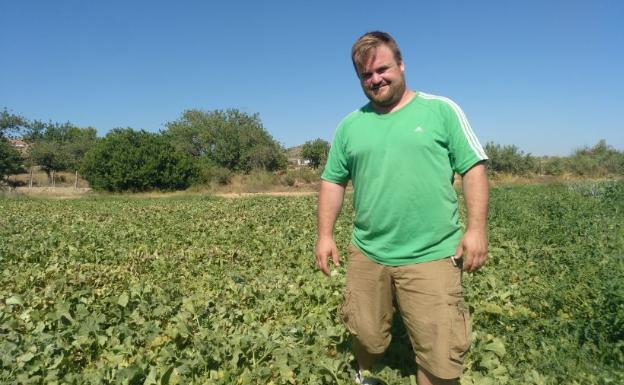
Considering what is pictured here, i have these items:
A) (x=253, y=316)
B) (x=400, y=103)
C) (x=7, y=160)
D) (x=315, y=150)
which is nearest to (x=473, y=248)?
(x=400, y=103)

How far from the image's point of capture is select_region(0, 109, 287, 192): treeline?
106 ft

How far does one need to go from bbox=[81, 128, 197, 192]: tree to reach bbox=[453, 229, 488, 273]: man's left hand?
3219 cm

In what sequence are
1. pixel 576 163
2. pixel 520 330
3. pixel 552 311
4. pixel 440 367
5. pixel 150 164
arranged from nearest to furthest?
→ pixel 440 367 → pixel 520 330 → pixel 552 311 → pixel 150 164 → pixel 576 163

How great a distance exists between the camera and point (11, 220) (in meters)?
12.2

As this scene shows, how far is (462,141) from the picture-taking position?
8.08ft

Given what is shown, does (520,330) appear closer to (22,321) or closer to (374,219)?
(374,219)

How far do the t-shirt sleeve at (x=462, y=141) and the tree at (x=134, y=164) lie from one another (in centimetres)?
3212

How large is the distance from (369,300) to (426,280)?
429mm

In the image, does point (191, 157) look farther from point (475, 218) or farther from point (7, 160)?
point (475, 218)

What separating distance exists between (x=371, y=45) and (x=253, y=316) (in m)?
2.74

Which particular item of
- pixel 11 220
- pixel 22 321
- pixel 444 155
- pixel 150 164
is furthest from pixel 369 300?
pixel 150 164

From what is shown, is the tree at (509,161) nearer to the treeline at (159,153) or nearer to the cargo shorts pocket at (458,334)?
the treeline at (159,153)

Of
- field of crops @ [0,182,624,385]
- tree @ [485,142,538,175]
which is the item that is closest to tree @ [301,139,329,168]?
tree @ [485,142,538,175]

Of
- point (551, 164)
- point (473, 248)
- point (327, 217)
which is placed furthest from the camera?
point (551, 164)
